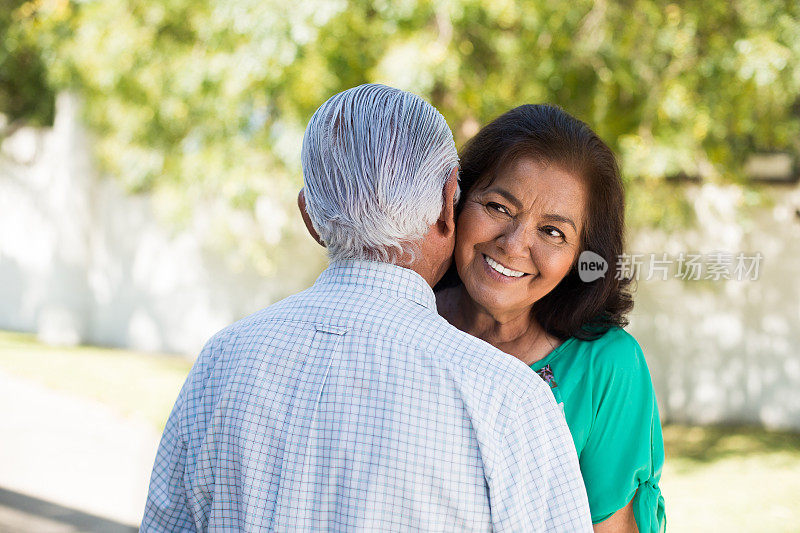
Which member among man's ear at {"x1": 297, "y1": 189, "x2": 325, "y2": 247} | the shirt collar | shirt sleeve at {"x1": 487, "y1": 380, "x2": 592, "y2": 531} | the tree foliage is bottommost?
shirt sleeve at {"x1": 487, "y1": 380, "x2": 592, "y2": 531}

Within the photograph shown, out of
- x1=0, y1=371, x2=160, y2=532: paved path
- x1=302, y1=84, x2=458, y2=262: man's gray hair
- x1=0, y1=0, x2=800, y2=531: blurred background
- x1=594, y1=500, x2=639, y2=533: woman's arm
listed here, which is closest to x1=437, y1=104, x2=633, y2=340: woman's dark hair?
x1=594, y1=500, x2=639, y2=533: woman's arm

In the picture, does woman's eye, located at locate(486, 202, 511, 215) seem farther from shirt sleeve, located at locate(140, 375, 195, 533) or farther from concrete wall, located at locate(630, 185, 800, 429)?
concrete wall, located at locate(630, 185, 800, 429)

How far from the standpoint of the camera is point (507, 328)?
2.03 m

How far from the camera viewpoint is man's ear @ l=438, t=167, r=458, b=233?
54.8 inches

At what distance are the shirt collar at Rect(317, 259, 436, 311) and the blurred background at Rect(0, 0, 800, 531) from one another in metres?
3.68

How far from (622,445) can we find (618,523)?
178 mm

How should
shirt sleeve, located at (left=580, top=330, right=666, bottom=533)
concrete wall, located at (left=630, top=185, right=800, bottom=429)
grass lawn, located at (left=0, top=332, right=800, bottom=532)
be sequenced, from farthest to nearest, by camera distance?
concrete wall, located at (left=630, top=185, right=800, bottom=429) → grass lawn, located at (left=0, top=332, right=800, bottom=532) → shirt sleeve, located at (left=580, top=330, right=666, bottom=533)

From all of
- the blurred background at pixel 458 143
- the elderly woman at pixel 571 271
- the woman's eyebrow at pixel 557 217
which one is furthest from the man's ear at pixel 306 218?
the blurred background at pixel 458 143

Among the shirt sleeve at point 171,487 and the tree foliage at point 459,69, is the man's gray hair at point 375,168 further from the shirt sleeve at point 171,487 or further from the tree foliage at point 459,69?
the tree foliage at point 459,69

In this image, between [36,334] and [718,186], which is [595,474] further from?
[36,334]

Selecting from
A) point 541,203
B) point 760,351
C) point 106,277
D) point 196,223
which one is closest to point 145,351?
point 106,277

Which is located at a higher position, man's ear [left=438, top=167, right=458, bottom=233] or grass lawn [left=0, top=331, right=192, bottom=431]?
man's ear [left=438, top=167, right=458, bottom=233]

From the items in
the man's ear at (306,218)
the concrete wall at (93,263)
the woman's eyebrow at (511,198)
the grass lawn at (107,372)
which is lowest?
the grass lawn at (107,372)

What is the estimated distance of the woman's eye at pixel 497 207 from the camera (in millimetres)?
1824
